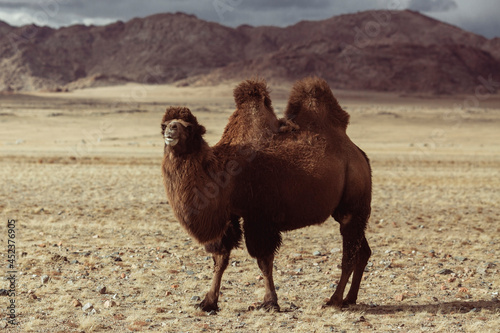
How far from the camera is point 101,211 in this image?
1359cm

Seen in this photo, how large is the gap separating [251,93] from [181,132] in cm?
140

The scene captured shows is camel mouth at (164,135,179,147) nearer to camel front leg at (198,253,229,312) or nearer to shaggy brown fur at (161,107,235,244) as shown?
shaggy brown fur at (161,107,235,244)

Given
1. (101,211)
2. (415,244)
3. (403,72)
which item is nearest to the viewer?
(415,244)

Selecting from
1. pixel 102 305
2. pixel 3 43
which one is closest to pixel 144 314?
pixel 102 305

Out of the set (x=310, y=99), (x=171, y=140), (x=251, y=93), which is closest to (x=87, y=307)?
(x=171, y=140)

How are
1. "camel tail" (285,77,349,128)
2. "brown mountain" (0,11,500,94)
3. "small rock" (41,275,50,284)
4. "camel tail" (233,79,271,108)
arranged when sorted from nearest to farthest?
"camel tail" (233,79,271,108), "camel tail" (285,77,349,128), "small rock" (41,275,50,284), "brown mountain" (0,11,500,94)

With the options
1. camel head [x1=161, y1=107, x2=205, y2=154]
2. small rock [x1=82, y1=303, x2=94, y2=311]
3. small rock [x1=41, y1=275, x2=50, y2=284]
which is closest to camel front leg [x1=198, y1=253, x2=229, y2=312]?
small rock [x1=82, y1=303, x2=94, y2=311]

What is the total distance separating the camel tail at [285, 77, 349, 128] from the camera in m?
7.40

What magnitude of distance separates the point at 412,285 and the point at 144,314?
11.9 feet

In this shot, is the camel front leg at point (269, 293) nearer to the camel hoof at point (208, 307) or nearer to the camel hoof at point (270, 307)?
the camel hoof at point (270, 307)

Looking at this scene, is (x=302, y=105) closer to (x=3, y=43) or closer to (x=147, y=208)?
(x=147, y=208)

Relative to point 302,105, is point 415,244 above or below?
below

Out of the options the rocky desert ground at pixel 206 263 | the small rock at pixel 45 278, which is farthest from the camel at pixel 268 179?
the small rock at pixel 45 278

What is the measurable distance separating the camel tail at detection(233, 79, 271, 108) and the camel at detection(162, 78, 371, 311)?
12 mm
